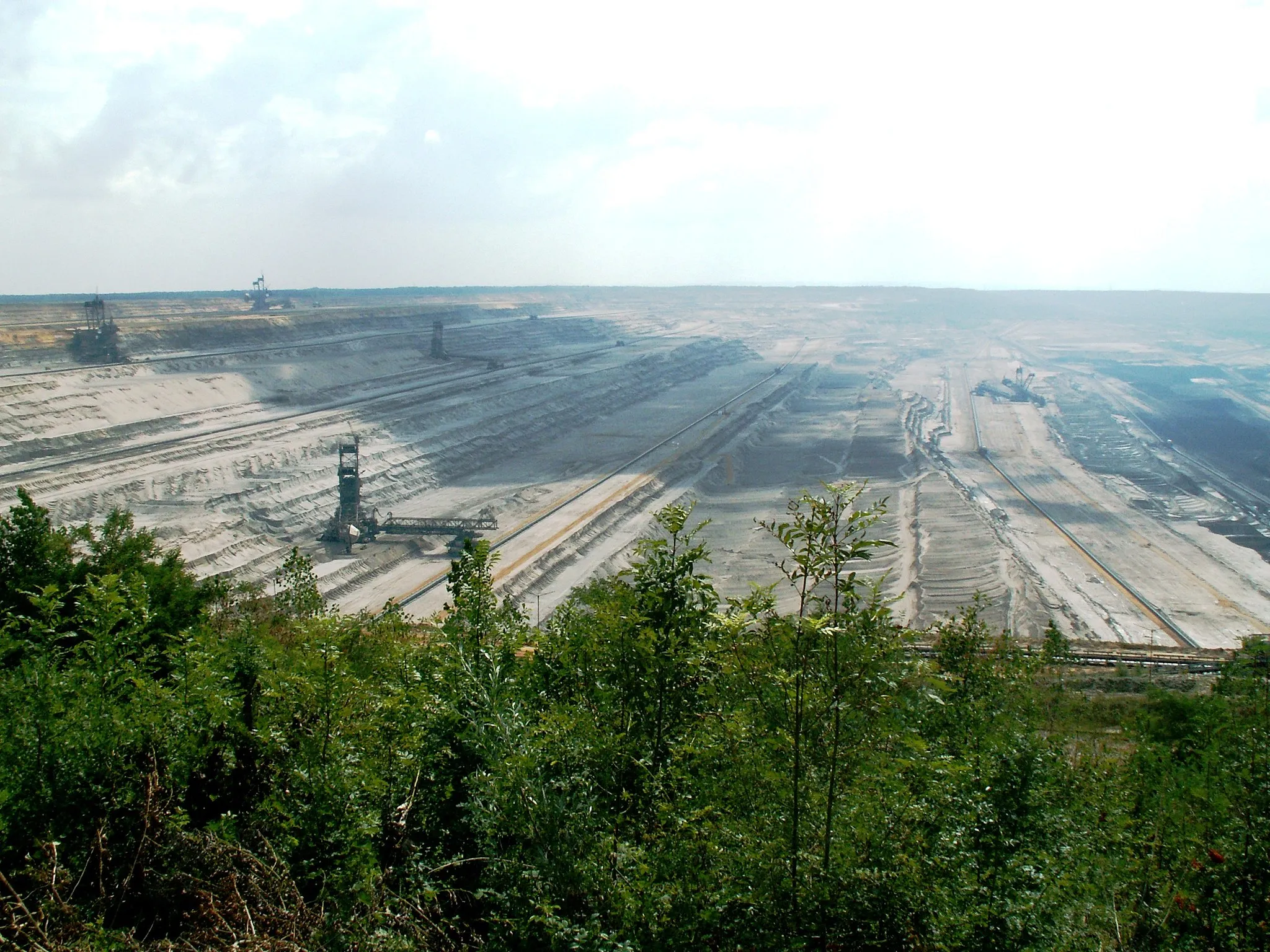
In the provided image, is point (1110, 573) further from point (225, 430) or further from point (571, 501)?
point (225, 430)

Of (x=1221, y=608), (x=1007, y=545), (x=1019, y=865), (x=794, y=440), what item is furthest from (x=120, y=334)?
(x=1019, y=865)

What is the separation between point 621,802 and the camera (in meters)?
7.14

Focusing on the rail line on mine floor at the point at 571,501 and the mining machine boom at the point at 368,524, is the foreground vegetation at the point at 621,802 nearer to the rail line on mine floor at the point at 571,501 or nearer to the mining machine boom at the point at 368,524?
the rail line on mine floor at the point at 571,501

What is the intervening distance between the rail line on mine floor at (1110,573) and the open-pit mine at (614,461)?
0.18 meters

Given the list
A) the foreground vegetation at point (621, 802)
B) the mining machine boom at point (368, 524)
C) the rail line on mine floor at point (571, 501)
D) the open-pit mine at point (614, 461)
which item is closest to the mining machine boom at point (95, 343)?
the open-pit mine at point (614, 461)

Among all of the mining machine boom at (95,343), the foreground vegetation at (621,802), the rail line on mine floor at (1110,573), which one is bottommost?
the rail line on mine floor at (1110,573)

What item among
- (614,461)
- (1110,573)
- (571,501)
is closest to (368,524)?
(571,501)

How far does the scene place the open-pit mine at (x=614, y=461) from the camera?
115ft

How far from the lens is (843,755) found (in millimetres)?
5773

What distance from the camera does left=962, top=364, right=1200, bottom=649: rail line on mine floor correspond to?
102 feet

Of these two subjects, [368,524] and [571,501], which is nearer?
[368,524]

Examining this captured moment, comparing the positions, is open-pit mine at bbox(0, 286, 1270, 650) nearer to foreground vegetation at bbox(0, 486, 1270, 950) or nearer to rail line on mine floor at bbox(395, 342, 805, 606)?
rail line on mine floor at bbox(395, 342, 805, 606)

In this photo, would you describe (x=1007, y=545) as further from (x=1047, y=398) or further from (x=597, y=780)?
(x=1047, y=398)

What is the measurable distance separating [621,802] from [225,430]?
5259 cm
